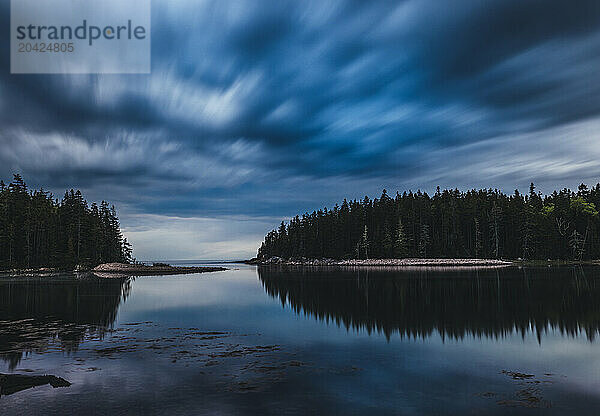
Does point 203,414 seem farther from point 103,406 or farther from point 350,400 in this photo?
point 350,400

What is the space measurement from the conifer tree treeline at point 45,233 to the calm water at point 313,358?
102858 millimetres

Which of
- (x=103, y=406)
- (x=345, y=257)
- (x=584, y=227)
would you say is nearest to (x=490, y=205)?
(x=584, y=227)

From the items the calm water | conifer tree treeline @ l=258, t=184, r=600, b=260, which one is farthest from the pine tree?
the calm water

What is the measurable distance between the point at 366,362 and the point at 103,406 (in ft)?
38.8

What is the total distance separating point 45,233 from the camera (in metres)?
131

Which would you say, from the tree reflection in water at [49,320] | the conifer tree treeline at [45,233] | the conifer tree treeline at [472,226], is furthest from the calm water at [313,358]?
the conifer tree treeline at [472,226]

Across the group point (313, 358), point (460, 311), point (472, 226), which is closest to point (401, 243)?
point (472, 226)

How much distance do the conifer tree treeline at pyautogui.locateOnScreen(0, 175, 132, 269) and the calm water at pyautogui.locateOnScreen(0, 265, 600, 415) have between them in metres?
103

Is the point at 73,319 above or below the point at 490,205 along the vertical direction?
below

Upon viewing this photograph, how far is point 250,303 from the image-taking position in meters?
47.1

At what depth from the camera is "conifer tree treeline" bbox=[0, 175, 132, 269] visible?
406 ft

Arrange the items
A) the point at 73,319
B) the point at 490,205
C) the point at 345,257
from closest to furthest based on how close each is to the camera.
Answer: the point at 73,319 < the point at 490,205 < the point at 345,257

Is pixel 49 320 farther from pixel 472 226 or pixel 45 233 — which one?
pixel 472 226

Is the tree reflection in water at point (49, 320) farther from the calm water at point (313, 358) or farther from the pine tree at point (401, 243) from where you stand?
the pine tree at point (401, 243)
